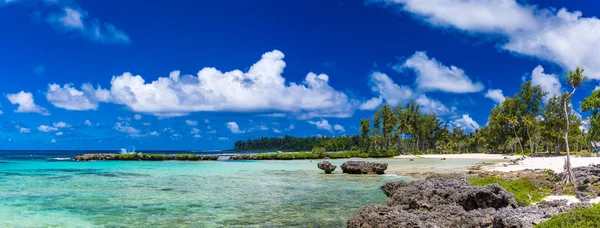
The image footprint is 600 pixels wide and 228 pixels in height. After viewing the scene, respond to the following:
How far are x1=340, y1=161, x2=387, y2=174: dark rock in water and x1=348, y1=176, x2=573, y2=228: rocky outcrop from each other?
22326mm

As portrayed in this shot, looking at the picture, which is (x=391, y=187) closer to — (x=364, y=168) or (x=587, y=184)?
(x=587, y=184)

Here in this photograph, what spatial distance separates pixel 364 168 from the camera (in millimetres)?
40438

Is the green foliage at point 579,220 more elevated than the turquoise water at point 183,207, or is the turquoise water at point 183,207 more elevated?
the green foliage at point 579,220

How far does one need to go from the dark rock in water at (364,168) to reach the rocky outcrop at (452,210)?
2233 centimetres

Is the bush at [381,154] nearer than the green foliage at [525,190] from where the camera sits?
No

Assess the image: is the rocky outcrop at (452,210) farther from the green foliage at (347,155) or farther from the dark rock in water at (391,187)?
the green foliage at (347,155)

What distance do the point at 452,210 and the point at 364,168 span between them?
27476 mm

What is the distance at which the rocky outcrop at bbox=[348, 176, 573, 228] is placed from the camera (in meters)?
11.1

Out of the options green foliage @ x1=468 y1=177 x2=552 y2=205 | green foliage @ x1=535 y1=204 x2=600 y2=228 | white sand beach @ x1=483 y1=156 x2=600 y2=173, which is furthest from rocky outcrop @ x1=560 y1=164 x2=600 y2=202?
white sand beach @ x1=483 y1=156 x2=600 y2=173

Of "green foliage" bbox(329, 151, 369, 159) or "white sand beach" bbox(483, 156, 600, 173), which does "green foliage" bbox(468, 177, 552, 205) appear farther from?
"green foliage" bbox(329, 151, 369, 159)

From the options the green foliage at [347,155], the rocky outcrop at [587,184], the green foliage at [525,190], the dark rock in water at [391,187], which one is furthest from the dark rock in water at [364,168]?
the green foliage at [347,155]

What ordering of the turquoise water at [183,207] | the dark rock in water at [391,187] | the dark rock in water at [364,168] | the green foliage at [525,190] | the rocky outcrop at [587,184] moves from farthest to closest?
the dark rock in water at [364,168] → the dark rock in water at [391,187] → the rocky outcrop at [587,184] → the green foliage at [525,190] → the turquoise water at [183,207]

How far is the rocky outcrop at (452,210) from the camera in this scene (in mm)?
11070

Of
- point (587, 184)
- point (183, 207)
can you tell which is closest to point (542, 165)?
point (587, 184)
